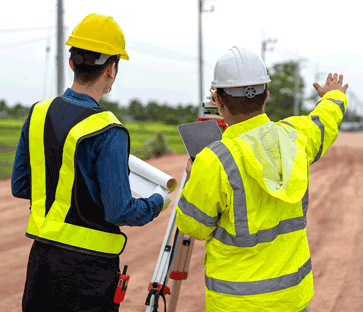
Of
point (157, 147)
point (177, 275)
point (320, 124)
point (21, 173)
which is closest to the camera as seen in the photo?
point (21, 173)

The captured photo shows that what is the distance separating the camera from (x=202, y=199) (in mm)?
1457

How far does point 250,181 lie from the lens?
144 centimetres

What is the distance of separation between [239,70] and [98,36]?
590 mm

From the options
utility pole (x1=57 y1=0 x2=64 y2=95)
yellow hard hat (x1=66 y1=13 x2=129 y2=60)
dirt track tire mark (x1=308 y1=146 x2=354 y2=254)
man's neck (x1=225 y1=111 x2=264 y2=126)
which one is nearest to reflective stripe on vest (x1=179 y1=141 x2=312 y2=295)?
man's neck (x1=225 y1=111 x2=264 y2=126)

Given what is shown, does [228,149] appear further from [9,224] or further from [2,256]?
[9,224]

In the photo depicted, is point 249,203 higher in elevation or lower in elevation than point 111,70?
lower

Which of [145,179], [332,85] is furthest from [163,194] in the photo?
[332,85]

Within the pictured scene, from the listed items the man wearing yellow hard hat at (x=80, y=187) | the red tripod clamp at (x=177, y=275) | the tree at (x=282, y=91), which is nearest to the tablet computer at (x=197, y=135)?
the man wearing yellow hard hat at (x=80, y=187)

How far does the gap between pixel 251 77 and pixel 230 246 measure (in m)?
0.69

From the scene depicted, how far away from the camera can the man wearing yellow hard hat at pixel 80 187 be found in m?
1.42

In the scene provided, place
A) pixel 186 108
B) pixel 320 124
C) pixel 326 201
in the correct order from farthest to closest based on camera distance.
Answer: pixel 186 108
pixel 326 201
pixel 320 124

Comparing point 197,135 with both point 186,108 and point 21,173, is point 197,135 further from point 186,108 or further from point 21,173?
point 186,108

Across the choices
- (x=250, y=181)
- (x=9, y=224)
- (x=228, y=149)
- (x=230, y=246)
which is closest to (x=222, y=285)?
(x=230, y=246)

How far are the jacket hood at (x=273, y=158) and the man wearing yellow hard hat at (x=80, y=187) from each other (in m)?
0.48
